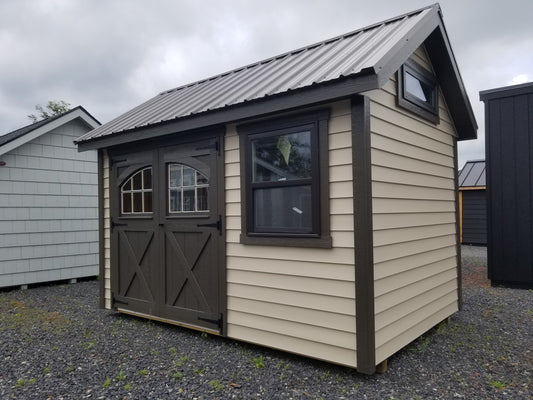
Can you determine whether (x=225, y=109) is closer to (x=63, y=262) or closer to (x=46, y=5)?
(x=63, y=262)

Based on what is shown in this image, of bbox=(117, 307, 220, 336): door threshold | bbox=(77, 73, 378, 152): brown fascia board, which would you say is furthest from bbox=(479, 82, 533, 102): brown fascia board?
bbox=(117, 307, 220, 336): door threshold

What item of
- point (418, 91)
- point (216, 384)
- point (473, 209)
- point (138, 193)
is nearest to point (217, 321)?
point (216, 384)

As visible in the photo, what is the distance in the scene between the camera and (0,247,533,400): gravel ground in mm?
2959

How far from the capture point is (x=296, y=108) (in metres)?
3.32

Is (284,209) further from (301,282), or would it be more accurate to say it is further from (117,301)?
(117,301)

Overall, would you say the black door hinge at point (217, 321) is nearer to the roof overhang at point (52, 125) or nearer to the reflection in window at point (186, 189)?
the reflection in window at point (186, 189)

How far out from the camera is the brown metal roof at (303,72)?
3.05 metres

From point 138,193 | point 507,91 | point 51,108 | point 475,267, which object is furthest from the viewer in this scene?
point 51,108

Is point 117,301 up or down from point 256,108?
down

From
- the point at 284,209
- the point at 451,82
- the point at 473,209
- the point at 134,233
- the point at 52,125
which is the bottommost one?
the point at 134,233

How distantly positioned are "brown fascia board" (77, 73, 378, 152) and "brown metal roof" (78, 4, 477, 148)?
19 mm

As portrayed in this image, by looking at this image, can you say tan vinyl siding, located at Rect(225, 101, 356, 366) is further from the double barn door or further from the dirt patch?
the dirt patch

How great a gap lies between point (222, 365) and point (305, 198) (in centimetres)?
167

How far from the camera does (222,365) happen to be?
3453 millimetres
